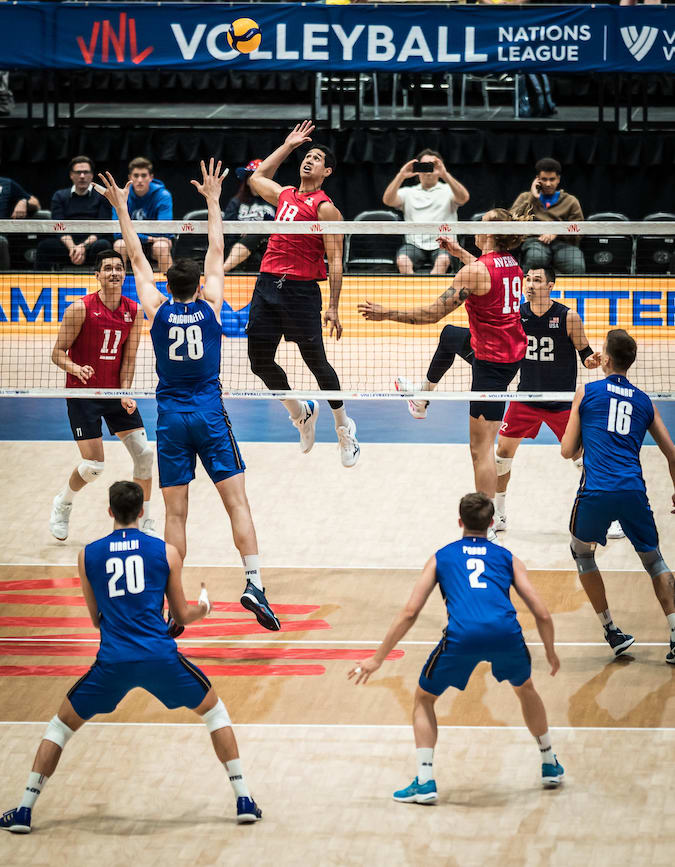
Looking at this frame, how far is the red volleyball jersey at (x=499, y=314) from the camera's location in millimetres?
9719

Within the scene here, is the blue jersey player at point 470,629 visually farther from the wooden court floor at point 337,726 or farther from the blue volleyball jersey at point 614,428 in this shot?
the blue volleyball jersey at point 614,428

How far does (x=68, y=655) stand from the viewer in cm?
840

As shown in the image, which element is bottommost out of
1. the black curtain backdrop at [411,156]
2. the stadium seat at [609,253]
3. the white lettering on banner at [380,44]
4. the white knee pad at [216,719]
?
the white knee pad at [216,719]

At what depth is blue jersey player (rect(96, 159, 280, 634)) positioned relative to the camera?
8211 millimetres

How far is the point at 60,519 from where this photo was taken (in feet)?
34.2

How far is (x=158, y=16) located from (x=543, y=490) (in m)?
10.4

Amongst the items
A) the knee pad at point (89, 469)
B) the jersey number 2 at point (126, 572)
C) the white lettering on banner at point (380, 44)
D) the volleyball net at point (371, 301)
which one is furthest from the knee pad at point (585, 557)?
the white lettering on banner at point (380, 44)

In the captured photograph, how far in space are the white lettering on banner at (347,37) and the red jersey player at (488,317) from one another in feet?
29.7

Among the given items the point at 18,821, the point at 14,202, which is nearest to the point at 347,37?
the point at 14,202

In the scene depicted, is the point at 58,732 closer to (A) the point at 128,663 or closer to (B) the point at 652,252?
(A) the point at 128,663

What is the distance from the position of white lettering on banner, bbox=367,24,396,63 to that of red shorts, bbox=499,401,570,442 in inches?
369

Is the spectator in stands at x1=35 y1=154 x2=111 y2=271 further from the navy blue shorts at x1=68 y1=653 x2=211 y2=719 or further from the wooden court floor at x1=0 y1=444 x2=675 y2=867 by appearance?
the navy blue shorts at x1=68 y1=653 x2=211 y2=719

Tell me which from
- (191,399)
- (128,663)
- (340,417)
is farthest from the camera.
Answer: (340,417)

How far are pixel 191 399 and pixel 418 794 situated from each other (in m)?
3.23
